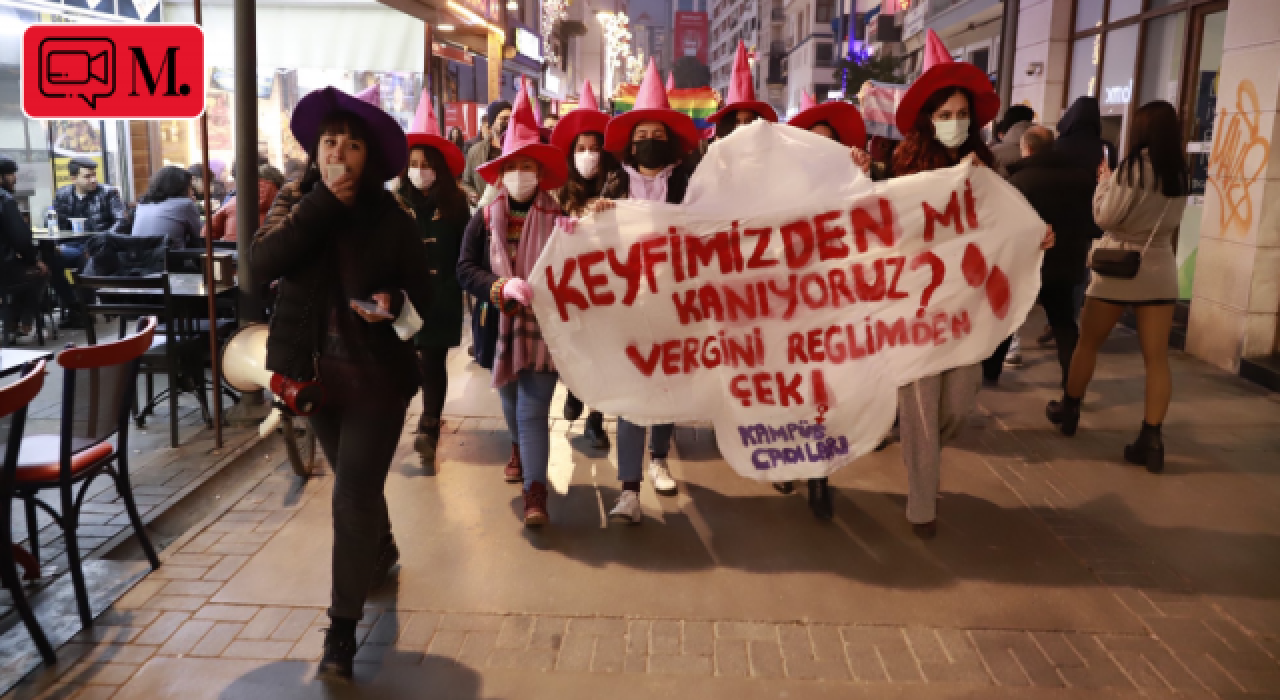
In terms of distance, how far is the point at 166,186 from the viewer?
876cm

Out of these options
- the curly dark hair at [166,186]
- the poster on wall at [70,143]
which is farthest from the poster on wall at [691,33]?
the curly dark hair at [166,186]

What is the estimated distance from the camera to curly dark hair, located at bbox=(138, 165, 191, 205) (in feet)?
28.7

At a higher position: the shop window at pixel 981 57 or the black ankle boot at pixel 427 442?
the shop window at pixel 981 57

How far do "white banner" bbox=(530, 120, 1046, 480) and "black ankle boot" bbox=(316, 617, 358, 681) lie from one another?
164 cm

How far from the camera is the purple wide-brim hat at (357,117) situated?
3533 mm

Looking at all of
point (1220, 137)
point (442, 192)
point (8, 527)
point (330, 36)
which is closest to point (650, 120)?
point (442, 192)

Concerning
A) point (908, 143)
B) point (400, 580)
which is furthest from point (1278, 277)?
point (400, 580)

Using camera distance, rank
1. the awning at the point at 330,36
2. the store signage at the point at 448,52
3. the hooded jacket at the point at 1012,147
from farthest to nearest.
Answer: the store signage at the point at 448,52 → the awning at the point at 330,36 → the hooded jacket at the point at 1012,147

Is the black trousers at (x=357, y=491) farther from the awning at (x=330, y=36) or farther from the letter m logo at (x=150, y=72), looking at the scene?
the awning at (x=330, y=36)

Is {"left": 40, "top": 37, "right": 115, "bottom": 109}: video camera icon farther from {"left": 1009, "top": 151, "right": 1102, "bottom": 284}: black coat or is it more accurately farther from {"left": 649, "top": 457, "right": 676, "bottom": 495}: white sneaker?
{"left": 1009, "top": 151, "right": 1102, "bottom": 284}: black coat

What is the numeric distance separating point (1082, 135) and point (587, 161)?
13.4 feet

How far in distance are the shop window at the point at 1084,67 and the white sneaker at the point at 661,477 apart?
936 centimetres

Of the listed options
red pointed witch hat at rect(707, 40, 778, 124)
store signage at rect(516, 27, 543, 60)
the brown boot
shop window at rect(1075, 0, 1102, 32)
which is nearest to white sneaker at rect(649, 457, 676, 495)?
the brown boot

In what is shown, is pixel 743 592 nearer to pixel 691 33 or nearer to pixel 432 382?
pixel 432 382
